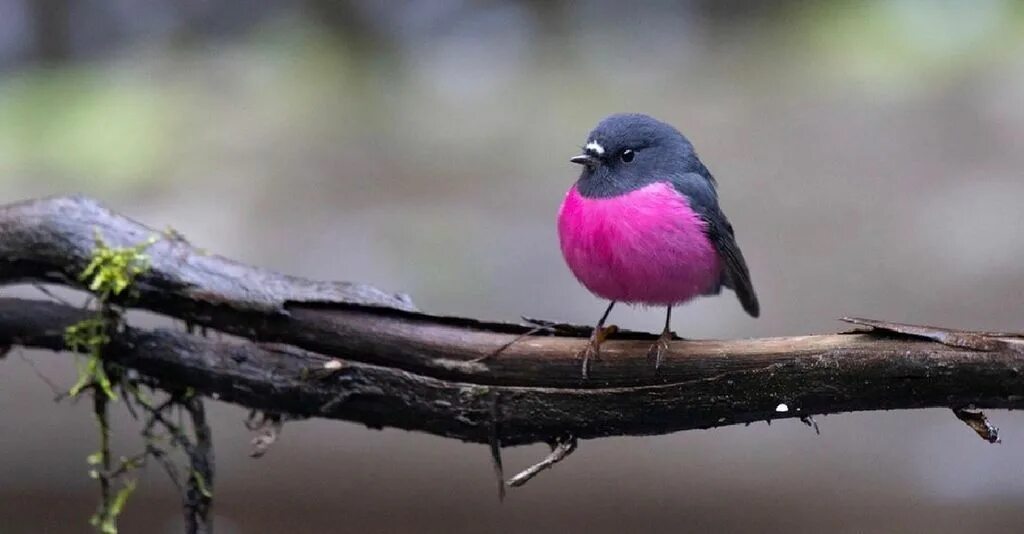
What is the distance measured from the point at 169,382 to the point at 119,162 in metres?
→ 3.41

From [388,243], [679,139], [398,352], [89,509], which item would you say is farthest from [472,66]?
[398,352]

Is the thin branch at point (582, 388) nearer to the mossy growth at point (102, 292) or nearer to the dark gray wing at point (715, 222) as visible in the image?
the mossy growth at point (102, 292)

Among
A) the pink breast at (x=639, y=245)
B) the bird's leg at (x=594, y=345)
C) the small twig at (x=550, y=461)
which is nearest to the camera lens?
the small twig at (x=550, y=461)

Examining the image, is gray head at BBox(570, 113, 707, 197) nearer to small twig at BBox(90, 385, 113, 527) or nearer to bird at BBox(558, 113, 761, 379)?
bird at BBox(558, 113, 761, 379)

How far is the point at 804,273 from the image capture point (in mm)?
4418

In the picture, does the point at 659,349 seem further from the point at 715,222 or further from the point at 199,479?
the point at 199,479

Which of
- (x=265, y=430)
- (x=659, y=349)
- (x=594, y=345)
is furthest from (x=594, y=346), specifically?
(x=265, y=430)

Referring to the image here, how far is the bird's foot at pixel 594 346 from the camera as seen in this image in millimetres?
2080

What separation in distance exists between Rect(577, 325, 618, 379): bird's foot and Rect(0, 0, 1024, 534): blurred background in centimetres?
180

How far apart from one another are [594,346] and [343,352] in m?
0.53

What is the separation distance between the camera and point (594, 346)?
2.12 m

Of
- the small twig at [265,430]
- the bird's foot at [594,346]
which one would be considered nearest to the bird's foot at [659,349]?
the bird's foot at [594,346]

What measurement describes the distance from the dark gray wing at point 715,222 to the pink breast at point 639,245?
0.09ft

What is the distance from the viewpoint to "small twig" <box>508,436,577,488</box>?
1973mm
